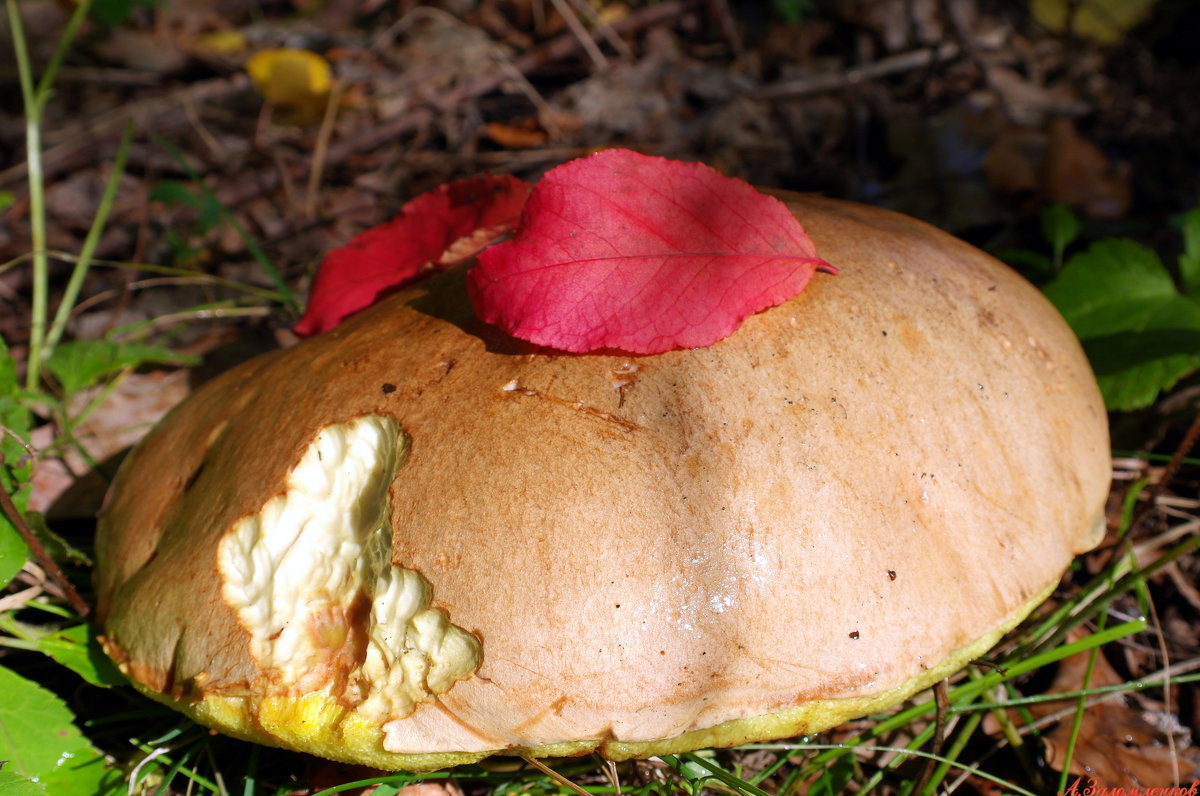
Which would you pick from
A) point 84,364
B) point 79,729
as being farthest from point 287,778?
point 84,364

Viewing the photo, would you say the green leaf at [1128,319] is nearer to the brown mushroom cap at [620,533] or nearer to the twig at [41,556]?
the brown mushroom cap at [620,533]

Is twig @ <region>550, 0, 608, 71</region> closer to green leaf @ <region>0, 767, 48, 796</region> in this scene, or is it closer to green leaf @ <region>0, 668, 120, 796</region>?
green leaf @ <region>0, 668, 120, 796</region>

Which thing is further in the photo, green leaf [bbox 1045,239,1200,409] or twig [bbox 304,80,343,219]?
twig [bbox 304,80,343,219]

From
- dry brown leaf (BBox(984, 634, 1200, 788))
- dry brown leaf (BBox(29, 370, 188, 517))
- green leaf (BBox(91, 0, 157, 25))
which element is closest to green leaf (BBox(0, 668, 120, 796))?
dry brown leaf (BBox(29, 370, 188, 517))

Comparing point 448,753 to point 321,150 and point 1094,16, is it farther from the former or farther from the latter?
point 1094,16

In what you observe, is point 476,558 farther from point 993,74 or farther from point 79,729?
point 993,74

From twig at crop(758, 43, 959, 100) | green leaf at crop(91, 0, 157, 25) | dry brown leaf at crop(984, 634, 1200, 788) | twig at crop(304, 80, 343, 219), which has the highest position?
green leaf at crop(91, 0, 157, 25)

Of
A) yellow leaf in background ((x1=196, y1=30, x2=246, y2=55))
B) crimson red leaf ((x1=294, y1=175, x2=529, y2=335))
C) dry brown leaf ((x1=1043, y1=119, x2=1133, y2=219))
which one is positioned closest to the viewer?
crimson red leaf ((x1=294, y1=175, x2=529, y2=335))
